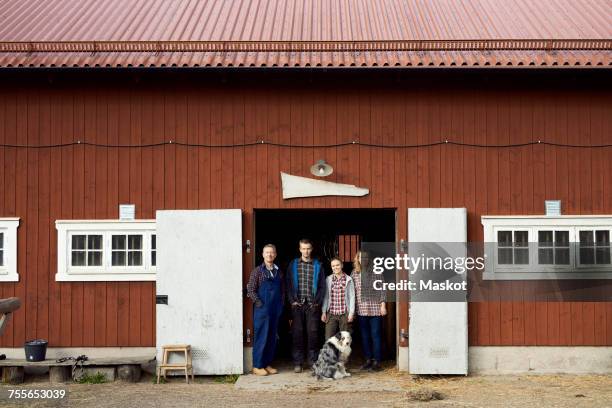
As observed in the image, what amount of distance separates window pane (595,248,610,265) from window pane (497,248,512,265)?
118 centimetres

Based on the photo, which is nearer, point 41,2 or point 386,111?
point 386,111

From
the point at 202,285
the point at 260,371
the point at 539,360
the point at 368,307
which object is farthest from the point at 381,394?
the point at 202,285

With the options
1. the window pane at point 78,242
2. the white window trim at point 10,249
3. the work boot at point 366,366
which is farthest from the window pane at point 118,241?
the work boot at point 366,366

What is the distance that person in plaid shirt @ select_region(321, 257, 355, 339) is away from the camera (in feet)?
32.4

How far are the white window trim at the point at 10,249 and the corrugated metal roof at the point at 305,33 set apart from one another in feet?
7.13

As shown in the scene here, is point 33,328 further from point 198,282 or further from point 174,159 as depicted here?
point 174,159

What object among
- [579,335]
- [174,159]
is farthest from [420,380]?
[174,159]

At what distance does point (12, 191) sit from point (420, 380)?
20.3ft

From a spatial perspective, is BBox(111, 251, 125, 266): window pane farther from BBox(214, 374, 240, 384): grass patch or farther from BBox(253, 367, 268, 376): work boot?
BBox(253, 367, 268, 376): work boot

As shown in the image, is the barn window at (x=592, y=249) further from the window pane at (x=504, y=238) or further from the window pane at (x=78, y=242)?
the window pane at (x=78, y=242)

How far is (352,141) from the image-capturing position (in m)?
9.98

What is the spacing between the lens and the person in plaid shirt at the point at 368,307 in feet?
32.6

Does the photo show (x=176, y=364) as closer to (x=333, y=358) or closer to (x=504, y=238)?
(x=333, y=358)

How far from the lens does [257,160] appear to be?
9969 mm
